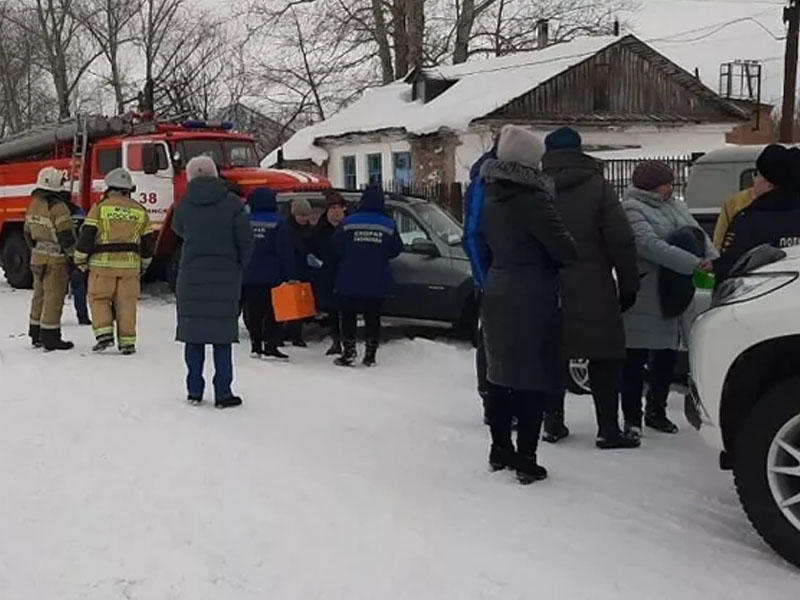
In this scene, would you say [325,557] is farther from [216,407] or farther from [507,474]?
[216,407]

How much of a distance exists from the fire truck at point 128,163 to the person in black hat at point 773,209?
8.14m

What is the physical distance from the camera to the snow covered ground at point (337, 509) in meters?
4.02

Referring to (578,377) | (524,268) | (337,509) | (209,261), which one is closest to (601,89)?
(578,377)

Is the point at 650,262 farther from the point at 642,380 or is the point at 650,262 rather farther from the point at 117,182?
the point at 117,182

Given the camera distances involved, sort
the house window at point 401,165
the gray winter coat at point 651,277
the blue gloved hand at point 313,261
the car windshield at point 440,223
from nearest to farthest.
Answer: the gray winter coat at point 651,277 → the blue gloved hand at point 313,261 → the car windshield at point 440,223 → the house window at point 401,165

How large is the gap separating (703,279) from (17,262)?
12699 mm

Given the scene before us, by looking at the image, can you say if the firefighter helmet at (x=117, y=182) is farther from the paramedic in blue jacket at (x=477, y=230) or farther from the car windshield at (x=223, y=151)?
the car windshield at (x=223, y=151)

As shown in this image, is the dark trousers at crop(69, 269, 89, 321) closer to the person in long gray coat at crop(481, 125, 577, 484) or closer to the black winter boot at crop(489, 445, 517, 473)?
the black winter boot at crop(489, 445, 517, 473)

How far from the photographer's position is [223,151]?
1494 cm

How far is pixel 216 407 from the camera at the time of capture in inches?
277

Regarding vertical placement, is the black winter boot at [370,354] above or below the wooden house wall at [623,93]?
below

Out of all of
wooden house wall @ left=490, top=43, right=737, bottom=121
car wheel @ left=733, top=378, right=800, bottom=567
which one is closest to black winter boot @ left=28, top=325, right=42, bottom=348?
car wheel @ left=733, top=378, right=800, bottom=567

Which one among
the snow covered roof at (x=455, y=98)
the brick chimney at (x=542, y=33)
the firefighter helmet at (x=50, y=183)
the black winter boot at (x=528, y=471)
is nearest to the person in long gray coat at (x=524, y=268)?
the black winter boot at (x=528, y=471)

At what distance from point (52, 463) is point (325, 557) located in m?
2.01
